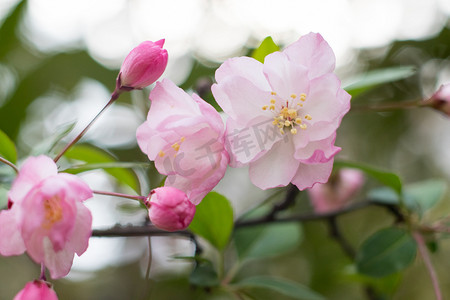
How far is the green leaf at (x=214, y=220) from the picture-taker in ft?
2.64

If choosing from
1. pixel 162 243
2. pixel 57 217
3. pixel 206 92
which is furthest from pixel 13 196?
pixel 162 243

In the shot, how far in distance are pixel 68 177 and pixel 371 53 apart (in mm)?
1663

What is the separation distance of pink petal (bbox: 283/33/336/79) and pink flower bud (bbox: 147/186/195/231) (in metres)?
0.24

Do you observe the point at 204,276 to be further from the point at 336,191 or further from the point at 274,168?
the point at 336,191

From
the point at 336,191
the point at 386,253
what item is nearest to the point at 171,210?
the point at 386,253

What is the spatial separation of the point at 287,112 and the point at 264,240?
47 cm

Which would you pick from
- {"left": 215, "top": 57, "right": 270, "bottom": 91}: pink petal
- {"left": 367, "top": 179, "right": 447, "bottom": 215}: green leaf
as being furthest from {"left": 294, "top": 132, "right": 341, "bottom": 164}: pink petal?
{"left": 367, "top": 179, "right": 447, "bottom": 215}: green leaf

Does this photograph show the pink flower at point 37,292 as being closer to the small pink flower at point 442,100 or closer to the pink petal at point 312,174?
the pink petal at point 312,174

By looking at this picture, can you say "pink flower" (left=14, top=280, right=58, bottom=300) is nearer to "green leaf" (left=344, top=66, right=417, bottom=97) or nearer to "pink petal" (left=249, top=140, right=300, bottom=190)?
"pink petal" (left=249, top=140, right=300, bottom=190)

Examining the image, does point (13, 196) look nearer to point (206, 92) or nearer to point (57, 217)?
point (57, 217)

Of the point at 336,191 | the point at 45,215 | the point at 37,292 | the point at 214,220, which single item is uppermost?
the point at 45,215

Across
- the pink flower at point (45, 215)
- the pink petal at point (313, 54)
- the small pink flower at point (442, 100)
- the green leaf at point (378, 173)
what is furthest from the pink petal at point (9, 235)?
the small pink flower at point (442, 100)

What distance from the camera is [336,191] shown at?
1304mm

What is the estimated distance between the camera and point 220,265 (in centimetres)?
90
